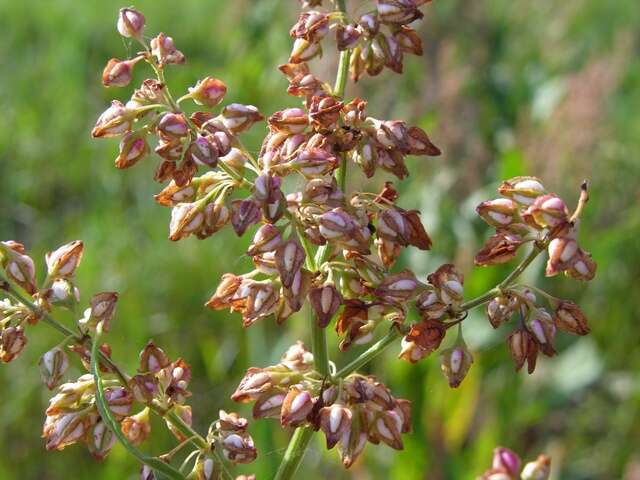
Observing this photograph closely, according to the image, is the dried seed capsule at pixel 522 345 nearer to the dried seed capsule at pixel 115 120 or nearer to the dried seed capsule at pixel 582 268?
the dried seed capsule at pixel 582 268

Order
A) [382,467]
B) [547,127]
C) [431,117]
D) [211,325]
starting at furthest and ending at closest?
[547,127]
[211,325]
[431,117]
[382,467]

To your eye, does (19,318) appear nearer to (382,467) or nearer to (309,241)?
(309,241)

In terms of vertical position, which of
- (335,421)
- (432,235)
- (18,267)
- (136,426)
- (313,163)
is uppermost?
(313,163)

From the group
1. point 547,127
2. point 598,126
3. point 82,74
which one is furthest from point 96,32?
point 598,126

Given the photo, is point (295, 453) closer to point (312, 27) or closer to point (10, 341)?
point (10, 341)

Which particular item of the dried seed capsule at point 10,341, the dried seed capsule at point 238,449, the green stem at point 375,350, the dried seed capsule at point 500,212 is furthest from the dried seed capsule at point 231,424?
the dried seed capsule at point 500,212

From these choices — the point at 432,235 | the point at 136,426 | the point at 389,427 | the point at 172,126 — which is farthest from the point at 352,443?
the point at 432,235

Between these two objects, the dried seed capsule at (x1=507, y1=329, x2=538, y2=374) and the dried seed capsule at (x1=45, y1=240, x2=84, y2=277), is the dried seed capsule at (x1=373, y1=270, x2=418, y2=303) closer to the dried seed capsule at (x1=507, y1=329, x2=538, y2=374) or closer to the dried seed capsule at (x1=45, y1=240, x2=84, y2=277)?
the dried seed capsule at (x1=507, y1=329, x2=538, y2=374)
